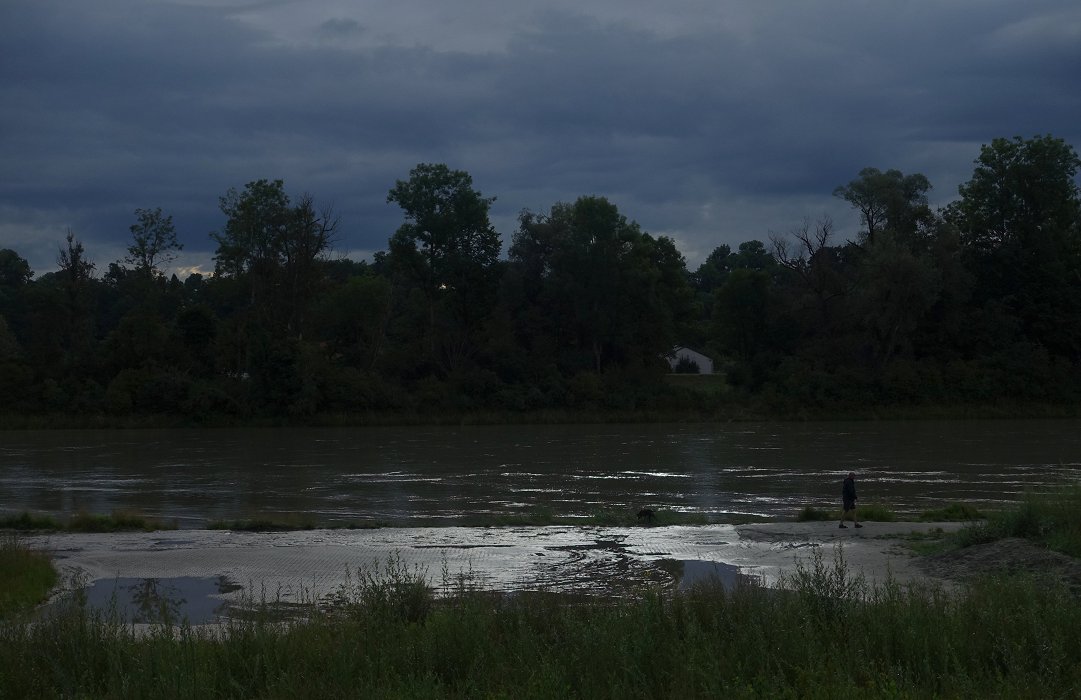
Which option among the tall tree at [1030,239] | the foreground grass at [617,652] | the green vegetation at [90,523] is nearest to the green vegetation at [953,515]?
the foreground grass at [617,652]

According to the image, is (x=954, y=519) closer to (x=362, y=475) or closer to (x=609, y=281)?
(x=362, y=475)

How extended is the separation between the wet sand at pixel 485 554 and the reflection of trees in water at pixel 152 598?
0.59m

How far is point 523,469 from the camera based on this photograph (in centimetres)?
3884

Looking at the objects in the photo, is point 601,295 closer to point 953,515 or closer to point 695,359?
point 695,359

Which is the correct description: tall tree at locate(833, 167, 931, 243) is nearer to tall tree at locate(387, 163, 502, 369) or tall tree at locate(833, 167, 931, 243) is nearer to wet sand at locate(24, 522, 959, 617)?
tall tree at locate(387, 163, 502, 369)

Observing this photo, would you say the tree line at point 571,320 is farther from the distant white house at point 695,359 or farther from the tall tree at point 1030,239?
the distant white house at point 695,359

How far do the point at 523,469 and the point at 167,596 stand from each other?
974 inches

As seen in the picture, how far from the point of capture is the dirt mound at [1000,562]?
1346 centimetres

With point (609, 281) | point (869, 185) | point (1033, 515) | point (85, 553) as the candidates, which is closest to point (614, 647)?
point (1033, 515)

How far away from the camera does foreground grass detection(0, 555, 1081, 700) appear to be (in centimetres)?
734

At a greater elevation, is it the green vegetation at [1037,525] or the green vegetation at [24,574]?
the green vegetation at [1037,525]

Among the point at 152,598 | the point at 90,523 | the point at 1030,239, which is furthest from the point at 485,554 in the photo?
the point at 1030,239

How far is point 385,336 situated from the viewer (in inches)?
3127

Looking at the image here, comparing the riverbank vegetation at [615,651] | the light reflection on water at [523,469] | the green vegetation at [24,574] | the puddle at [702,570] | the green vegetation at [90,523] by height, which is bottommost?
the light reflection on water at [523,469]
